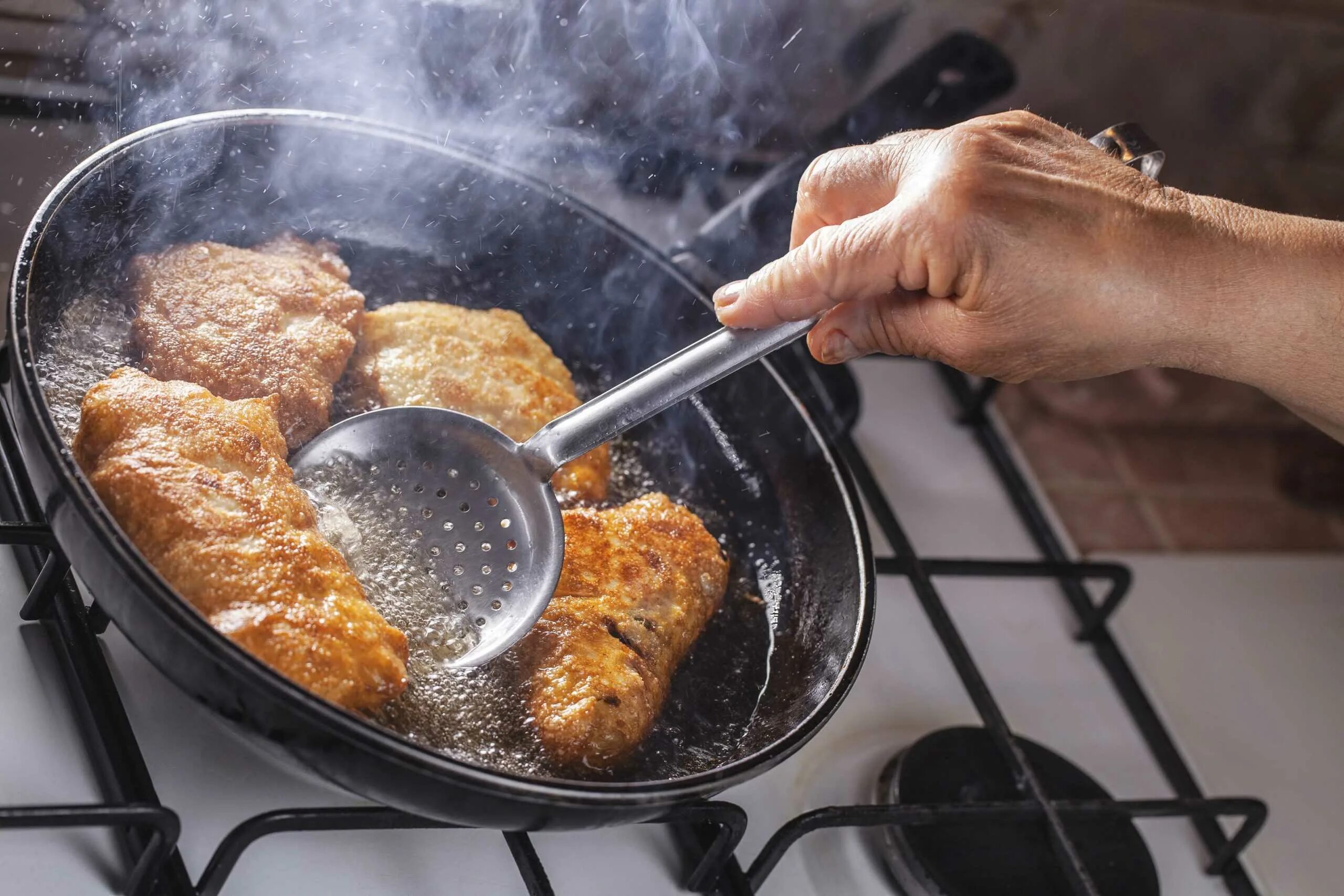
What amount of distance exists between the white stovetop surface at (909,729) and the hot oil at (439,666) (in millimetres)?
92

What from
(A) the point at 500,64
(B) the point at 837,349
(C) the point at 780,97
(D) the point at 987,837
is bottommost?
(D) the point at 987,837

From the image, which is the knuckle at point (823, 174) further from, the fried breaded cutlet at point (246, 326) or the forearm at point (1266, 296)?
the fried breaded cutlet at point (246, 326)

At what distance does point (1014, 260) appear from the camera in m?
0.86

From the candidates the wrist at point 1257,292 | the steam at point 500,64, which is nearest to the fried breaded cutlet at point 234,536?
the steam at point 500,64

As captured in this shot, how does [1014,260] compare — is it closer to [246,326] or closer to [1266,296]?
[1266,296]

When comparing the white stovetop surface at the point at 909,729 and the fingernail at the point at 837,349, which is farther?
the fingernail at the point at 837,349

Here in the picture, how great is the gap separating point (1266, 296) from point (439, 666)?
0.76m

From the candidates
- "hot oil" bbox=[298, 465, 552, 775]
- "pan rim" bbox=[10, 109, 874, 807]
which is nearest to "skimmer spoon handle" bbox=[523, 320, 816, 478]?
"hot oil" bbox=[298, 465, 552, 775]

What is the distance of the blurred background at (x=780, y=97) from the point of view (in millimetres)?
1054

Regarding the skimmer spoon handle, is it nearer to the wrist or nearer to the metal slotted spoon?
the metal slotted spoon

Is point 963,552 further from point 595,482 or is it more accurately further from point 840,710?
point 595,482

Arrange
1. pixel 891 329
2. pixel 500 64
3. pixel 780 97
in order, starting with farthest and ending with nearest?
pixel 780 97, pixel 500 64, pixel 891 329

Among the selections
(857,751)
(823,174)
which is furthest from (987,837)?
(823,174)

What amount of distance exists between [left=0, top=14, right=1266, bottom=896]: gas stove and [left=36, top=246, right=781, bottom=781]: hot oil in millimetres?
59
